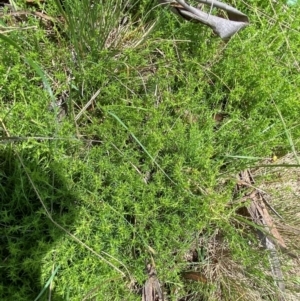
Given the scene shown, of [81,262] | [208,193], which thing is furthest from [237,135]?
[81,262]

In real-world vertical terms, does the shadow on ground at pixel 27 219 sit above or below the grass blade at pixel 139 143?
below

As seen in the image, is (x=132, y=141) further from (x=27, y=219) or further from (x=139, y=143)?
(x=27, y=219)

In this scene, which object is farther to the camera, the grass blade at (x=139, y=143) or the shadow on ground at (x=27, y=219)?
the grass blade at (x=139, y=143)

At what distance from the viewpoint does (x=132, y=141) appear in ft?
5.84

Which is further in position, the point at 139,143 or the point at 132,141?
the point at 132,141

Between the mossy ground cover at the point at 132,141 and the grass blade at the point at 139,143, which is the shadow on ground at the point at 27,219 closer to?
the mossy ground cover at the point at 132,141

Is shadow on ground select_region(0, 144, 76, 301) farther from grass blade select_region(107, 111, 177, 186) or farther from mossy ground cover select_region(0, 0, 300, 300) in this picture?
grass blade select_region(107, 111, 177, 186)

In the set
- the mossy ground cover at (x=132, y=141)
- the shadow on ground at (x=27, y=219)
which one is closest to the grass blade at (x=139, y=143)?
the mossy ground cover at (x=132, y=141)

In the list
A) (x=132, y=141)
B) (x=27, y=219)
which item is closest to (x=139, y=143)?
(x=132, y=141)

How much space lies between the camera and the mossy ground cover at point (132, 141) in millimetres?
1578

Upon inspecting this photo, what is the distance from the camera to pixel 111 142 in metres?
1.70

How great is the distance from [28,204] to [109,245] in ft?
1.15

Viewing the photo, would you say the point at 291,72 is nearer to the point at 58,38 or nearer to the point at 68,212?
the point at 58,38

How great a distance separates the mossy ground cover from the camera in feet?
5.18
